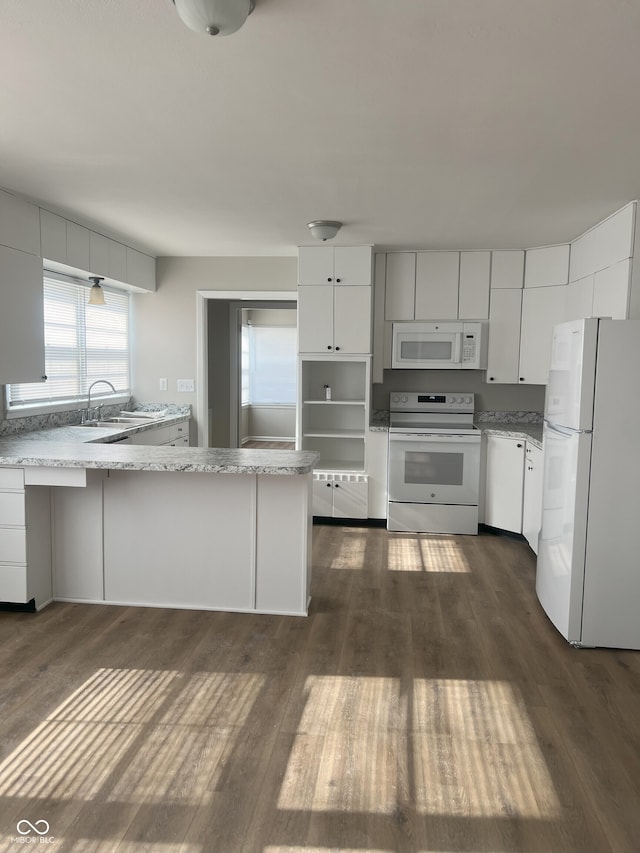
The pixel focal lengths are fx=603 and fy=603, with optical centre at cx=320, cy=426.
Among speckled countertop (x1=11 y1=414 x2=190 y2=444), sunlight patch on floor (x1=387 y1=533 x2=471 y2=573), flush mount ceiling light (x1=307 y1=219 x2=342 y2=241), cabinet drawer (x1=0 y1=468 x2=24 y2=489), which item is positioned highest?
flush mount ceiling light (x1=307 y1=219 x2=342 y2=241)

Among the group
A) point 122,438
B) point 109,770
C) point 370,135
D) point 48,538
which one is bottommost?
point 109,770

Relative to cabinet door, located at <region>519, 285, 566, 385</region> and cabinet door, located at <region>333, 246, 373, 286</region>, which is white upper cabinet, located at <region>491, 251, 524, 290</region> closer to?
cabinet door, located at <region>519, 285, 566, 385</region>

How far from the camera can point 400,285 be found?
5.10 metres

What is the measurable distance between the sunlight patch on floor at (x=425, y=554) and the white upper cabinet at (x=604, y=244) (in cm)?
219

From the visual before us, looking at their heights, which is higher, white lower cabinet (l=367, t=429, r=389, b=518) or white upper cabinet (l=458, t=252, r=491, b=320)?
white upper cabinet (l=458, t=252, r=491, b=320)

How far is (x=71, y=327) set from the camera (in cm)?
480

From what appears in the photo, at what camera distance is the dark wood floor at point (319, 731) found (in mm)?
1765

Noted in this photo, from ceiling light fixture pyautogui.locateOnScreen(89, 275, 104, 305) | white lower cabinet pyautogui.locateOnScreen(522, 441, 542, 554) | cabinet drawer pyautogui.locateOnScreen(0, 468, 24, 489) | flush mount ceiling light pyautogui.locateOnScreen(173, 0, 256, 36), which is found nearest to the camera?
flush mount ceiling light pyautogui.locateOnScreen(173, 0, 256, 36)

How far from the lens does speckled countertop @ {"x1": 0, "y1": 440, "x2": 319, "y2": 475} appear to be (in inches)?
115

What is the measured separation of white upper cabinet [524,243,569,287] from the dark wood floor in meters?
2.62

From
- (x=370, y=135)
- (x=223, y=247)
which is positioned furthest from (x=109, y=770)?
(x=223, y=247)

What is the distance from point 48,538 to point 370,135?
2.66 m

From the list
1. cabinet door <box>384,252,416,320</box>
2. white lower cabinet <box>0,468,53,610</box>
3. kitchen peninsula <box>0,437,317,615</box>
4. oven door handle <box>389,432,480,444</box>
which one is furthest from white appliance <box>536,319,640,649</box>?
Answer: white lower cabinet <box>0,468,53,610</box>

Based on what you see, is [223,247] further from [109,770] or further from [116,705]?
[109,770]
